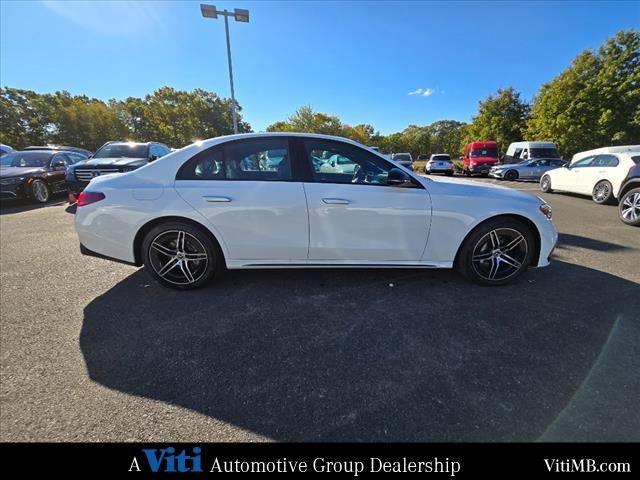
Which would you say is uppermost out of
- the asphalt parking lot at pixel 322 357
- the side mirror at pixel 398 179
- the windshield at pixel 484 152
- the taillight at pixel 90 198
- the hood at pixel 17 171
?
the windshield at pixel 484 152

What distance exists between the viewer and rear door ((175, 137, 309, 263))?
110 inches

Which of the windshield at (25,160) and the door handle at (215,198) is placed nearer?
the door handle at (215,198)

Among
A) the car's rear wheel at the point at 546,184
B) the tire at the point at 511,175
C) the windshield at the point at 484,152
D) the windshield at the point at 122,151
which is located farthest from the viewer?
the windshield at the point at 484,152

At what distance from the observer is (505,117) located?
3127 cm

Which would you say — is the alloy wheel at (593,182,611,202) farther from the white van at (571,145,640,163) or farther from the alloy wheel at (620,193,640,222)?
the alloy wheel at (620,193,640,222)

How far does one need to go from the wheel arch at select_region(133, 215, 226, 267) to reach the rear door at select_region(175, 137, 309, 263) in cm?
12

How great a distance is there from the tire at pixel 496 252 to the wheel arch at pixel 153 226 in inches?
102

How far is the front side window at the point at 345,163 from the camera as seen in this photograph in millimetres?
2939

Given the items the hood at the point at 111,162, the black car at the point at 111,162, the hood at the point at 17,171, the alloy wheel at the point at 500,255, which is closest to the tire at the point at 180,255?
the alloy wheel at the point at 500,255

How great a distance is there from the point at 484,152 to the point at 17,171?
2420 cm

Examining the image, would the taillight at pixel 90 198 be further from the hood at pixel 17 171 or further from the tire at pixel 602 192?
the tire at pixel 602 192
